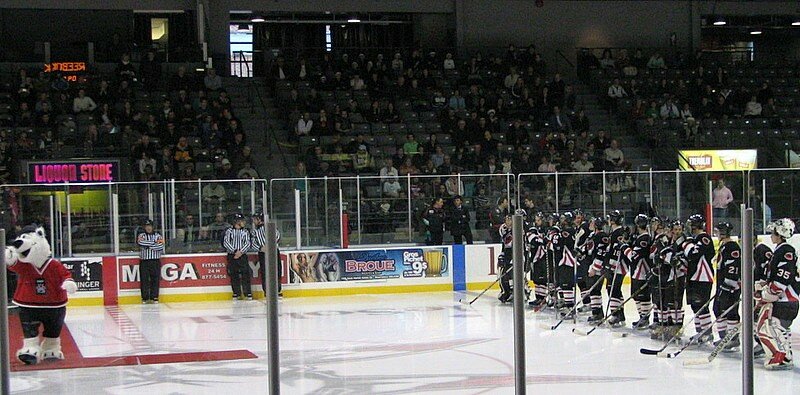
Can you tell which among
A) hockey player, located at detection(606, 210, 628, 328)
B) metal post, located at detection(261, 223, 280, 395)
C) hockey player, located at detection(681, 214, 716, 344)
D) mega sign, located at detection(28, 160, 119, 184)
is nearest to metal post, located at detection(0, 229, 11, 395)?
metal post, located at detection(261, 223, 280, 395)

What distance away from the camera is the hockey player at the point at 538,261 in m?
14.8

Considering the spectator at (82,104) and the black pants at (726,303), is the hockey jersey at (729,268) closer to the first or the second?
the black pants at (726,303)

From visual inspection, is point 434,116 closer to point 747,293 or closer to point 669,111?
point 669,111

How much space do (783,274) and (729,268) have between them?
0.82m

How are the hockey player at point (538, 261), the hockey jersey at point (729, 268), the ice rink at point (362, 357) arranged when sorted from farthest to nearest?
the hockey player at point (538, 261), the hockey jersey at point (729, 268), the ice rink at point (362, 357)

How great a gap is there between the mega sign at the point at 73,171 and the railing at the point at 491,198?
3.20 metres

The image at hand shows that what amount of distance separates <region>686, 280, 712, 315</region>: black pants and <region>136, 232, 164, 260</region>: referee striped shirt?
810 cm

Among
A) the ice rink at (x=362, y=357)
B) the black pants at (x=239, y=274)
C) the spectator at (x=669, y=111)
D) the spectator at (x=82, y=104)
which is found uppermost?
the spectator at (x=82, y=104)

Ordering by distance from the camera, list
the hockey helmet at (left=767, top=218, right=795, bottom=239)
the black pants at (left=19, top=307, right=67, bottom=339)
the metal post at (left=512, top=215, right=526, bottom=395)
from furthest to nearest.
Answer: the black pants at (left=19, top=307, right=67, bottom=339) → the hockey helmet at (left=767, top=218, right=795, bottom=239) → the metal post at (left=512, top=215, right=526, bottom=395)

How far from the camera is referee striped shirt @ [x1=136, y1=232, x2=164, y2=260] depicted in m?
16.2

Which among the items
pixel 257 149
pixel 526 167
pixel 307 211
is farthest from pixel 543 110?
pixel 307 211

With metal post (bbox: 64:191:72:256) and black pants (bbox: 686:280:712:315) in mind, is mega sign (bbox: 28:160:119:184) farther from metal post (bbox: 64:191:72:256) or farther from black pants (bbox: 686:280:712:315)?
black pants (bbox: 686:280:712:315)

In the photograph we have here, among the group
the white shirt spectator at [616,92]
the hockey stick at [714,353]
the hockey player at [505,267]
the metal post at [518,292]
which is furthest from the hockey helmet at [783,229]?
the white shirt spectator at [616,92]

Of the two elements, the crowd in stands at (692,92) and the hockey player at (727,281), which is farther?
the crowd in stands at (692,92)
